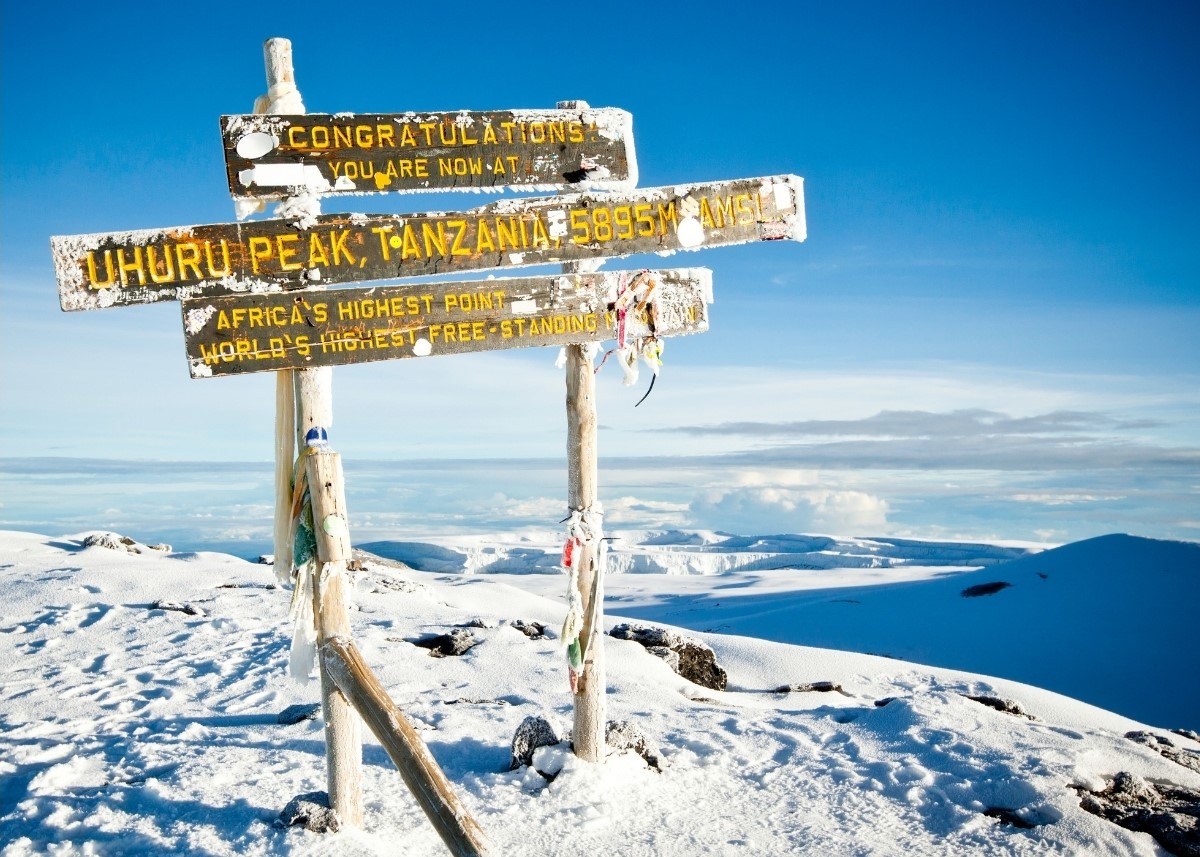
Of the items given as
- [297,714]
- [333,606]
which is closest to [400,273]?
[333,606]


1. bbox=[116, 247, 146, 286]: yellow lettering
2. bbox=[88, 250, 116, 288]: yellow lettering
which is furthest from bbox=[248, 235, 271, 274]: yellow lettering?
bbox=[88, 250, 116, 288]: yellow lettering

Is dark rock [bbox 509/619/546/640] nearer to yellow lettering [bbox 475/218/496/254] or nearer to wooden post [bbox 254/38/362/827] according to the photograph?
wooden post [bbox 254/38/362/827]

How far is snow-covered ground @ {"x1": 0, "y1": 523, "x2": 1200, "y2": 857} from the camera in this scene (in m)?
4.23

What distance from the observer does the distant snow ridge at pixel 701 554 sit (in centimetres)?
2325

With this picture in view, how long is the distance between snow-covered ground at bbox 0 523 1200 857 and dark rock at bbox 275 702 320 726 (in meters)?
0.08

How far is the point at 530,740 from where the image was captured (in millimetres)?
4930

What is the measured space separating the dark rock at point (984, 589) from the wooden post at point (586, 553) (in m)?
11.7

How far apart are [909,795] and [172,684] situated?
6.03m

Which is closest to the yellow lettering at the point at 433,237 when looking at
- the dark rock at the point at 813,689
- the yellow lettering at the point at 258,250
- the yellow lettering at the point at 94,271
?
the yellow lettering at the point at 258,250

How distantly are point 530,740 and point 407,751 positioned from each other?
1.52 metres

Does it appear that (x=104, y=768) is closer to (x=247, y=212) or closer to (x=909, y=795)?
(x=247, y=212)

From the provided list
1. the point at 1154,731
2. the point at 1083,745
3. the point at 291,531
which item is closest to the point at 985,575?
the point at 1154,731

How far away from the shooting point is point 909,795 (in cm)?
473

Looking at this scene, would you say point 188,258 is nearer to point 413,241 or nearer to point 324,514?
point 413,241
